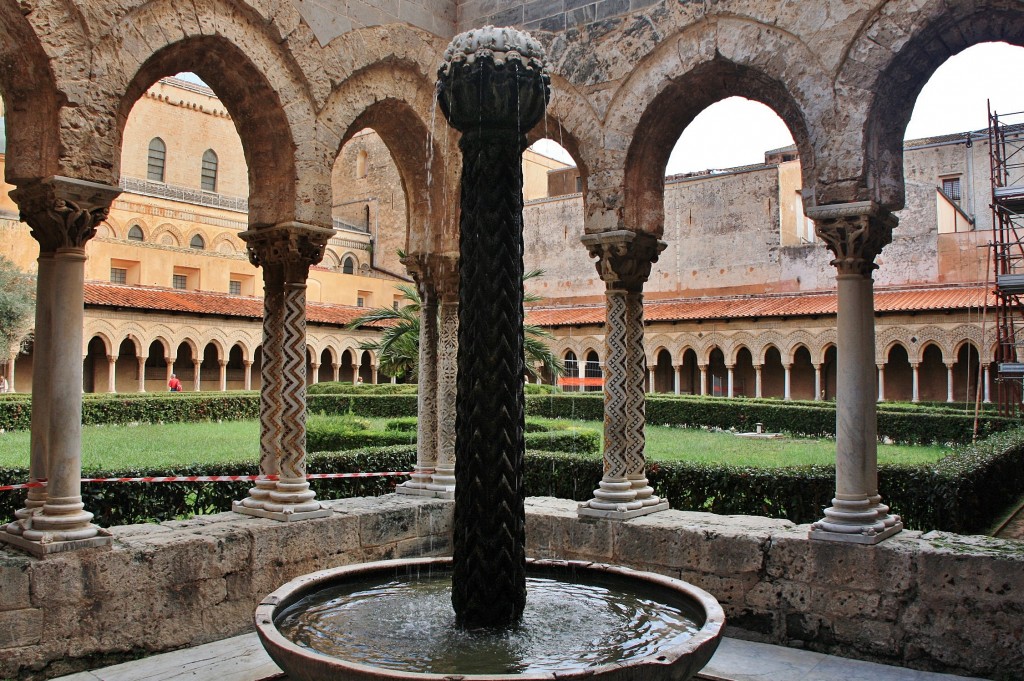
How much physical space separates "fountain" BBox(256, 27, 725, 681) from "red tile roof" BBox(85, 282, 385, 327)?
2336 centimetres

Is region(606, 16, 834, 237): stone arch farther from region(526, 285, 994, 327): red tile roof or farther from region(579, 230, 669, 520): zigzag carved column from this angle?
region(526, 285, 994, 327): red tile roof

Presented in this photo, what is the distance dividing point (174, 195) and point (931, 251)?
30423 millimetres

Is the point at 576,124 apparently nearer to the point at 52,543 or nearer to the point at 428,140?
the point at 428,140

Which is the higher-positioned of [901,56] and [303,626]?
[901,56]

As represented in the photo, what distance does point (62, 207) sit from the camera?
15.2 ft

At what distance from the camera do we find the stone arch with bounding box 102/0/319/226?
17.0 feet

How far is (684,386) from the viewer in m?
30.6

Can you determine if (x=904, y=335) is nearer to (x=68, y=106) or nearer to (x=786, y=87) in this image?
(x=786, y=87)

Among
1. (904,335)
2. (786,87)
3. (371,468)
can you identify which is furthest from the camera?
(904,335)

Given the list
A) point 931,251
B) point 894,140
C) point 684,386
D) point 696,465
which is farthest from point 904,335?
point 894,140

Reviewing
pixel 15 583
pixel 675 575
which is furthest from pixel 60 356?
pixel 675 575

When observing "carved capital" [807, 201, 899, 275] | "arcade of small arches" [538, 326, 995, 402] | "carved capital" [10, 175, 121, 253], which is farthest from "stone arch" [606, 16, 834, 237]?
"arcade of small arches" [538, 326, 995, 402]

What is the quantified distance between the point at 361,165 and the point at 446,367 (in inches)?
1658

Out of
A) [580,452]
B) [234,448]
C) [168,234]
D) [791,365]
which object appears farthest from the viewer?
[168,234]
